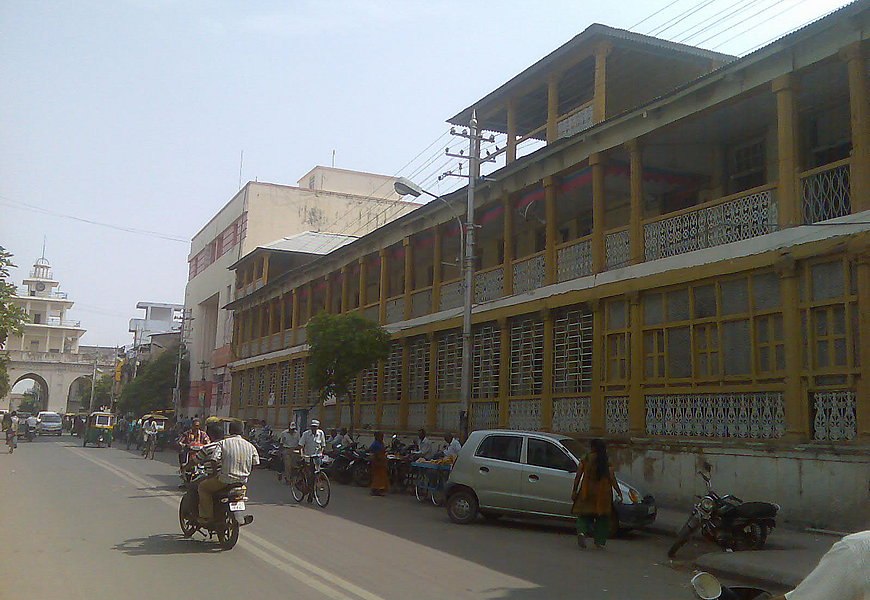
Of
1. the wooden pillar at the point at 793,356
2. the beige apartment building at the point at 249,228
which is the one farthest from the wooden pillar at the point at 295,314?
the wooden pillar at the point at 793,356

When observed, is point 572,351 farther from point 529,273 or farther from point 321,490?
point 321,490

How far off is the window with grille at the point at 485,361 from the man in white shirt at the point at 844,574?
19152mm

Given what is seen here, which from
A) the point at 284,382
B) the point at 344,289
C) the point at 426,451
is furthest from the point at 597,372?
the point at 284,382

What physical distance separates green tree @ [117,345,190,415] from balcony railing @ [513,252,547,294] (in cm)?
4260

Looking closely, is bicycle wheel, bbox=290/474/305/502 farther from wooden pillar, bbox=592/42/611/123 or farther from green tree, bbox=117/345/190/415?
green tree, bbox=117/345/190/415

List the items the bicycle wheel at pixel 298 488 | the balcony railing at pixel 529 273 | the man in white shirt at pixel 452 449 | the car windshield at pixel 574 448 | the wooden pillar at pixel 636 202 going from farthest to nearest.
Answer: the balcony railing at pixel 529 273, the man in white shirt at pixel 452 449, the wooden pillar at pixel 636 202, the bicycle wheel at pixel 298 488, the car windshield at pixel 574 448

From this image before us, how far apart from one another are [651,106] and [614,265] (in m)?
3.48

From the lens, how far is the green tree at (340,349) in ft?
80.3

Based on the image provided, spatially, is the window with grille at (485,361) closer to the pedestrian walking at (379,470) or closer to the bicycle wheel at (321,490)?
the pedestrian walking at (379,470)

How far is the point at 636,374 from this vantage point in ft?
53.7

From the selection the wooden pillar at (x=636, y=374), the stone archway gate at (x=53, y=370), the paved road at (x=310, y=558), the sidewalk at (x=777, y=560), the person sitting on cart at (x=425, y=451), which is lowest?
the paved road at (x=310, y=558)

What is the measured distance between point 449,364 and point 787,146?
41.8 feet

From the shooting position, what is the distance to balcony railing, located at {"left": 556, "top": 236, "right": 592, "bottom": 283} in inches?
733

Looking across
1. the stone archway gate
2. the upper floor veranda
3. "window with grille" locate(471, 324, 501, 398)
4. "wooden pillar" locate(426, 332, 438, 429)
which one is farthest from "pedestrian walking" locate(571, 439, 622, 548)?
the stone archway gate
